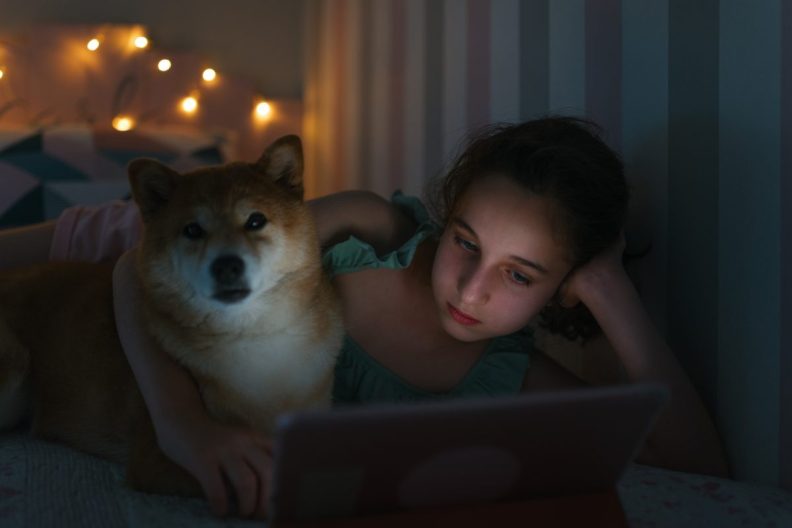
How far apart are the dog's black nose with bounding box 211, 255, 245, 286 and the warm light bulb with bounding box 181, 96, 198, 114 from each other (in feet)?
6.82

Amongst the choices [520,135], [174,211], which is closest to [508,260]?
[520,135]

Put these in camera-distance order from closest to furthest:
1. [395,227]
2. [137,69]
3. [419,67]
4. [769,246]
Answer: [769,246] → [395,227] → [419,67] → [137,69]

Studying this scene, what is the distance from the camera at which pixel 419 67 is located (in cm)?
222

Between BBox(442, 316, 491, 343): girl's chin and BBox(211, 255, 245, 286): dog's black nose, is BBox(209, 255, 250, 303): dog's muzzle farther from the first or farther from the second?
BBox(442, 316, 491, 343): girl's chin

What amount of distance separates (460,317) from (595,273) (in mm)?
234

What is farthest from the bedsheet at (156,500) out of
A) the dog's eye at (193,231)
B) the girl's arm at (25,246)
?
the girl's arm at (25,246)

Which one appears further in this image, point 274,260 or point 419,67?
point 419,67

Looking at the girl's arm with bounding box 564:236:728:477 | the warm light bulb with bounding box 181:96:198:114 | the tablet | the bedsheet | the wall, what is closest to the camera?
the tablet

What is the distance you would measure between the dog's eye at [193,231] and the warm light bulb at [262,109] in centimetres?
205

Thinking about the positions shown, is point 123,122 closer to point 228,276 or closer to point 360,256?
point 360,256

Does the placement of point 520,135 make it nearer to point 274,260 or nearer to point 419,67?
point 274,260

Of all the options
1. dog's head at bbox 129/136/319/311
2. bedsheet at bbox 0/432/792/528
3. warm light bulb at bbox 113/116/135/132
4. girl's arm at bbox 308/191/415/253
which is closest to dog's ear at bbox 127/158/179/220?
dog's head at bbox 129/136/319/311

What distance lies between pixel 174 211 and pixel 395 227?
0.43 metres

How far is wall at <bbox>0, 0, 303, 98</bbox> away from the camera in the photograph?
2771 mm
